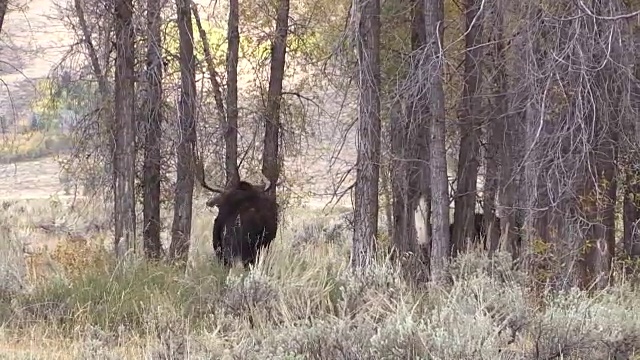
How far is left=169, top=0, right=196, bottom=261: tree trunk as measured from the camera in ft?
42.7

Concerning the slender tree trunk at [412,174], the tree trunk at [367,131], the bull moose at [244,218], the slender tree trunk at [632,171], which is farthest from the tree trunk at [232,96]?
the slender tree trunk at [632,171]

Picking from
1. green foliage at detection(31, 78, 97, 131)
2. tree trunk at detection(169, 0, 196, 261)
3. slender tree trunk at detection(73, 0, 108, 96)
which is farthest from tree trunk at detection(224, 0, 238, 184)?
slender tree trunk at detection(73, 0, 108, 96)

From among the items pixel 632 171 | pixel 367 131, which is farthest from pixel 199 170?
pixel 632 171

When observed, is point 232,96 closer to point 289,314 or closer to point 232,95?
point 232,95

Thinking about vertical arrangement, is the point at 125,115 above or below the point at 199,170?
above

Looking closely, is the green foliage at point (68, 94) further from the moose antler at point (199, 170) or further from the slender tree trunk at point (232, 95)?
the slender tree trunk at point (232, 95)

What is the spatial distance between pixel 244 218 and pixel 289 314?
7.05 m

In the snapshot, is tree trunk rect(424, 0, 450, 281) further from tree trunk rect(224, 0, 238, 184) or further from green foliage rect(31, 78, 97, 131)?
green foliage rect(31, 78, 97, 131)

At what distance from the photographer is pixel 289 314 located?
760cm

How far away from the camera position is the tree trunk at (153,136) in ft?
40.0

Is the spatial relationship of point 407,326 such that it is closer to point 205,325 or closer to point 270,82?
point 205,325

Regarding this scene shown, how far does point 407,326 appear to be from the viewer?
6312 millimetres

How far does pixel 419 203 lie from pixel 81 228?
13281 mm

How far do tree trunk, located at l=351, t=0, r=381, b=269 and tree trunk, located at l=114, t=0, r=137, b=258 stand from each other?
3039 mm
